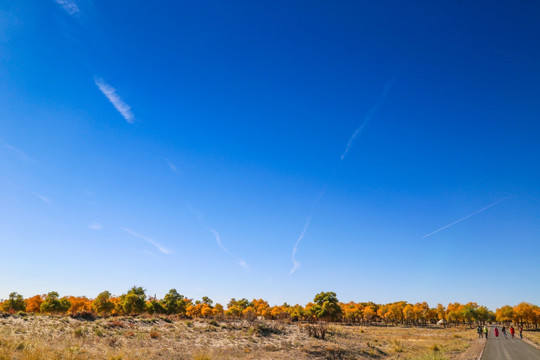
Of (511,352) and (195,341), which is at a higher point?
(511,352)

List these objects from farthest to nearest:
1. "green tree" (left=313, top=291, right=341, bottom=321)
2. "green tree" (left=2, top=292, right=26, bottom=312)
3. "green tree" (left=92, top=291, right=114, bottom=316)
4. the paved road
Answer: "green tree" (left=313, top=291, right=341, bottom=321), "green tree" (left=2, top=292, right=26, bottom=312), "green tree" (left=92, top=291, right=114, bottom=316), the paved road

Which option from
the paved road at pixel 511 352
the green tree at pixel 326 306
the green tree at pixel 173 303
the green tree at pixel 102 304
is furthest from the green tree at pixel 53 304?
the paved road at pixel 511 352

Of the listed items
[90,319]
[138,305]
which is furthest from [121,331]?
[138,305]

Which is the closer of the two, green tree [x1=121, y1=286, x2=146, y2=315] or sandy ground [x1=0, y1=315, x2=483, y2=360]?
sandy ground [x1=0, y1=315, x2=483, y2=360]

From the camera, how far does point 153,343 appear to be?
85.9ft

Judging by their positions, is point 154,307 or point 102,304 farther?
point 154,307

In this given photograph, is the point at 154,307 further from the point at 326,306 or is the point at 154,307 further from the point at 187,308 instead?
the point at 326,306

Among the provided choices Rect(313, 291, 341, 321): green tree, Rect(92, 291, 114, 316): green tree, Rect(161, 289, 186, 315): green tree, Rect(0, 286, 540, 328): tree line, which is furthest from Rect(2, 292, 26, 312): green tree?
Rect(313, 291, 341, 321): green tree

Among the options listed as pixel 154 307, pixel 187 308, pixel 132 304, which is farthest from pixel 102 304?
pixel 187 308

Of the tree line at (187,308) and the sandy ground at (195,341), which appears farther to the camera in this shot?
the tree line at (187,308)

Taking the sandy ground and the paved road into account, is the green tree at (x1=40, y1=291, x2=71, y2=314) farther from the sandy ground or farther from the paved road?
the paved road

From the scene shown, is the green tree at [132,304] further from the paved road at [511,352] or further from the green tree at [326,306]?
the paved road at [511,352]

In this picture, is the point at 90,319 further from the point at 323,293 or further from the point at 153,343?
the point at 323,293

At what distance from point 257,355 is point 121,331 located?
569 inches
